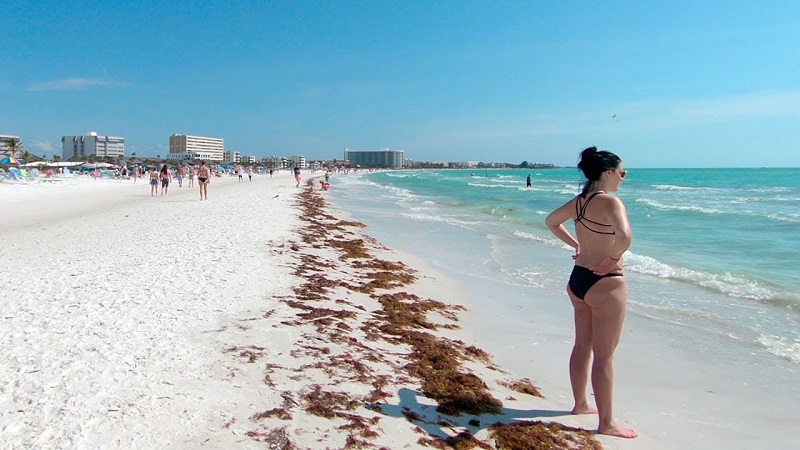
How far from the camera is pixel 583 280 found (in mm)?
3389

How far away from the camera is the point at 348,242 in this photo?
1188 cm

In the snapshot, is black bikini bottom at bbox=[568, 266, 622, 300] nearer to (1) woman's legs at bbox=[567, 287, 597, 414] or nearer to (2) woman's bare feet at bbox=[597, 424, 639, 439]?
(1) woman's legs at bbox=[567, 287, 597, 414]

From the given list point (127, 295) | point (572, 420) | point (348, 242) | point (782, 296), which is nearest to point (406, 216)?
point (348, 242)

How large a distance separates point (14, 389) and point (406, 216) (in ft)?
58.2

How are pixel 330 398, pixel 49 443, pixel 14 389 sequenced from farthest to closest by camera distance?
pixel 330 398 < pixel 14 389 < pixel 49 443

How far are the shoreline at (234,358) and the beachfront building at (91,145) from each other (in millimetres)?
162191

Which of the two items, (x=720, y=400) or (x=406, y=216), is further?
(x=406, y=216)

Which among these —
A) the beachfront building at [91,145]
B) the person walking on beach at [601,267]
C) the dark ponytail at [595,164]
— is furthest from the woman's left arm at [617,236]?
the beachfront building at [91,145]

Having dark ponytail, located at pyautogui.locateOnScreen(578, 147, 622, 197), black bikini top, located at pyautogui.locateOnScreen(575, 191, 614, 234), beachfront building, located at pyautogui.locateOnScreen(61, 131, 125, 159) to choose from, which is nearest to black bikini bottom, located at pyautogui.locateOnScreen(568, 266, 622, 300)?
black bikini top, located at pyautogui.locateOnScreen(575, 191, 614, 234)

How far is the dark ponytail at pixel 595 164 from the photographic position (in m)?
3.32

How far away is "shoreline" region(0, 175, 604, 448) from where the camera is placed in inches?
121

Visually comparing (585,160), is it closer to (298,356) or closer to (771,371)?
→ (298,356)

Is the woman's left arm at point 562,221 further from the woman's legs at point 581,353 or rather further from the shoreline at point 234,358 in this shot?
the shoreline at point 234,358

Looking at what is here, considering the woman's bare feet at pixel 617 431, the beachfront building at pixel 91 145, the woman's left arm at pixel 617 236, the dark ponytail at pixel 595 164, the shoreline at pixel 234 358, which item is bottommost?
the woman's bare feet at pixel 617 431
